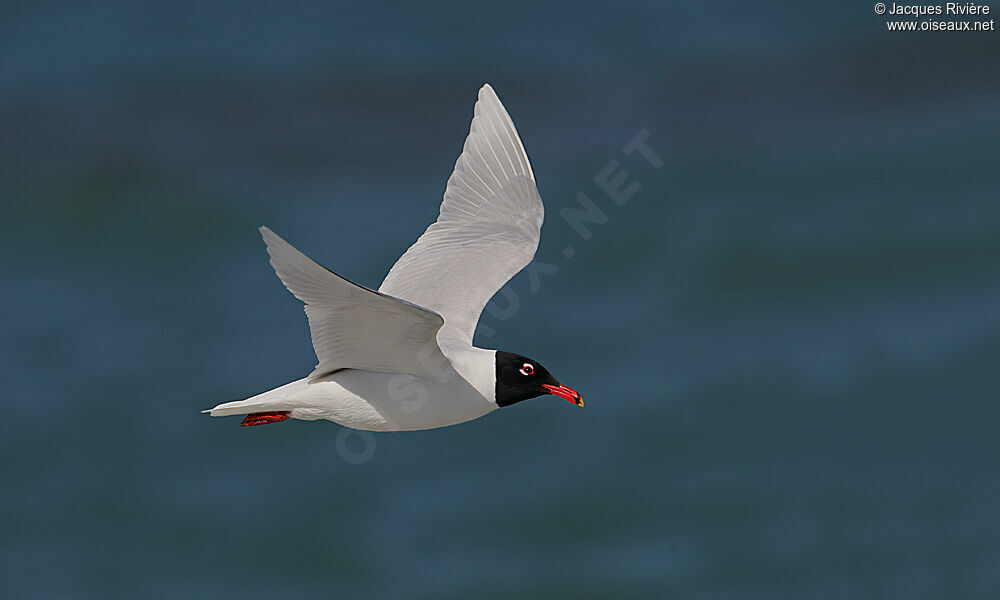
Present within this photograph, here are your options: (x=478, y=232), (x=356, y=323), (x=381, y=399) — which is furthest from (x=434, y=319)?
(x=478, y=232)

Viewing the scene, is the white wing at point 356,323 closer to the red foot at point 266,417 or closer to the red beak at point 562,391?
the red foot at point 266,417

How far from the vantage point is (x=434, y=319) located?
7879mm

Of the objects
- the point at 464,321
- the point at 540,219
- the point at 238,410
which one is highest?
the point at 540,219

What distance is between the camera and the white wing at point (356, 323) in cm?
742

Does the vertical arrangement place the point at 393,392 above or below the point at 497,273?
below

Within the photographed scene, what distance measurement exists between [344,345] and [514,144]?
3.03m

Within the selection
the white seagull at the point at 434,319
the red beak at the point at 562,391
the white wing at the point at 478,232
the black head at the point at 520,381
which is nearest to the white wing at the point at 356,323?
the white seagull at the point at 434,319

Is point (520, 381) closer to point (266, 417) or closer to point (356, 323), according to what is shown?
point (356, 323)

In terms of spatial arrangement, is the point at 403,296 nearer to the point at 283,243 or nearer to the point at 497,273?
the point at 497,273

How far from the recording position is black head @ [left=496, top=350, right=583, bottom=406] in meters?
8.76

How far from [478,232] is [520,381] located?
2040 millimetres

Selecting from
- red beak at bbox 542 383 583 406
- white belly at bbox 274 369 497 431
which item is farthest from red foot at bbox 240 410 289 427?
red beak at bbox 542 383 583 406

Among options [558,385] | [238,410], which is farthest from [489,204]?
[238,410]

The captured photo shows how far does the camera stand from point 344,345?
8375 mm
